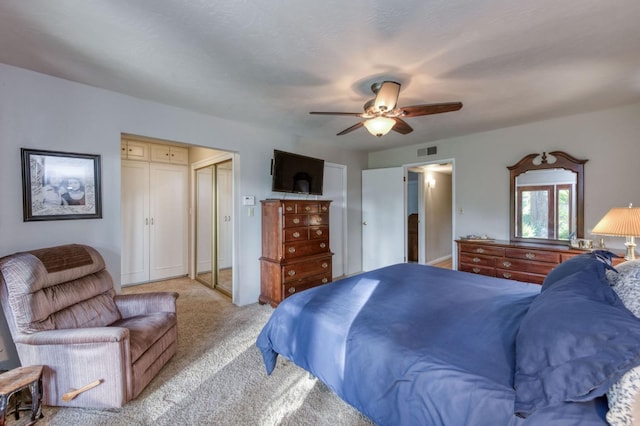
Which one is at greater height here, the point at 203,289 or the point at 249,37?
the point at 249,37

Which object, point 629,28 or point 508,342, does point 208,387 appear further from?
point 629,28

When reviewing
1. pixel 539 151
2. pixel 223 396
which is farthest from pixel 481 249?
pixel 223 396

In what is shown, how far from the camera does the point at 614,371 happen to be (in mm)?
833

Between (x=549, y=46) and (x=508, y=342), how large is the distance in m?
1.99

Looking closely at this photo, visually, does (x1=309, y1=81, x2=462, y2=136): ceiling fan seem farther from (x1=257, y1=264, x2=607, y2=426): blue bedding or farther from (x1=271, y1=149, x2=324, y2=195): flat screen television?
(x1=271, y1=149, x2=324, y2=195): flat screen television

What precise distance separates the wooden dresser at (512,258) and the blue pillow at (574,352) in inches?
98.4

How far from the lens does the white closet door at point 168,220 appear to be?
15.4 ft

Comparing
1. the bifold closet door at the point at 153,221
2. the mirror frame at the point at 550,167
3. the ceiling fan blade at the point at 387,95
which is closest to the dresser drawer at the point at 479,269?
the mirror frame at the point at 550,167

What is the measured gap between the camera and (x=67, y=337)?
5.70 ft

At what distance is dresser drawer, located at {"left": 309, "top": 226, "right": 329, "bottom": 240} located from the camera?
12.7 ft

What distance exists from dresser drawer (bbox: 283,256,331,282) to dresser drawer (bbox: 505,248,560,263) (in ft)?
7.66

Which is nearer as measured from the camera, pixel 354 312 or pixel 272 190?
pixel 354 312

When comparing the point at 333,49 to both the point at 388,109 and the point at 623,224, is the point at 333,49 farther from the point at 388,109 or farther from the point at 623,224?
the point at 623,224

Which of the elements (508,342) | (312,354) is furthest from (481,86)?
(312,354)
